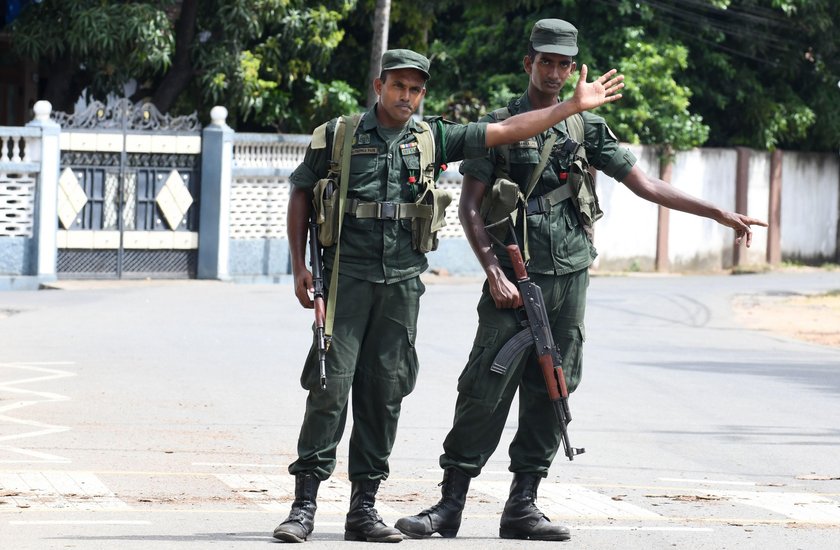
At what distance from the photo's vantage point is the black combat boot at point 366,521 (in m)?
6.03

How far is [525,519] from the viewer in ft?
20.4

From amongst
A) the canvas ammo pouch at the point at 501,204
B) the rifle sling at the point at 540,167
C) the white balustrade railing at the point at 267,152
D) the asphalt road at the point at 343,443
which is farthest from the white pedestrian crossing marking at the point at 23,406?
the white balustrade railing at the point at 267,152

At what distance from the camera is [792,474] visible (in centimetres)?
828

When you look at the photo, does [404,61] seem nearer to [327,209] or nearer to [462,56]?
[327,209]

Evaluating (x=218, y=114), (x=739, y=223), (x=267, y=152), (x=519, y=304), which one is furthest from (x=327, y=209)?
(x=267, y=152)

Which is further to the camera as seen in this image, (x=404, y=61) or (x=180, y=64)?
(x=180, y=64)

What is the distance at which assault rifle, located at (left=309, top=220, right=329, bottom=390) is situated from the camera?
595 cm

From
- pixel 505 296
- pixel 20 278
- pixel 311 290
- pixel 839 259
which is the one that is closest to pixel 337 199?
pixel 311 290

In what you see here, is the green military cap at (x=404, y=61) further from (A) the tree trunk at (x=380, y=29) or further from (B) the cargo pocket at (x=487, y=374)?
(A) the tree trunk at (x=380, y=29)

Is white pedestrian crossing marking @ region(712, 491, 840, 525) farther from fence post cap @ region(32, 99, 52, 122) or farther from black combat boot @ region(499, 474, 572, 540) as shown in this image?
fence post cap @ region(32, 99, 52, 122)

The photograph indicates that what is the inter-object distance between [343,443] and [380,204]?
3.32m

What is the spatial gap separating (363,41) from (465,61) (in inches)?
121

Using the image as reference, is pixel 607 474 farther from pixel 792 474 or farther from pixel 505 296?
pixel 505 296

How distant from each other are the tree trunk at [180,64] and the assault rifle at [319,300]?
53.4ft
